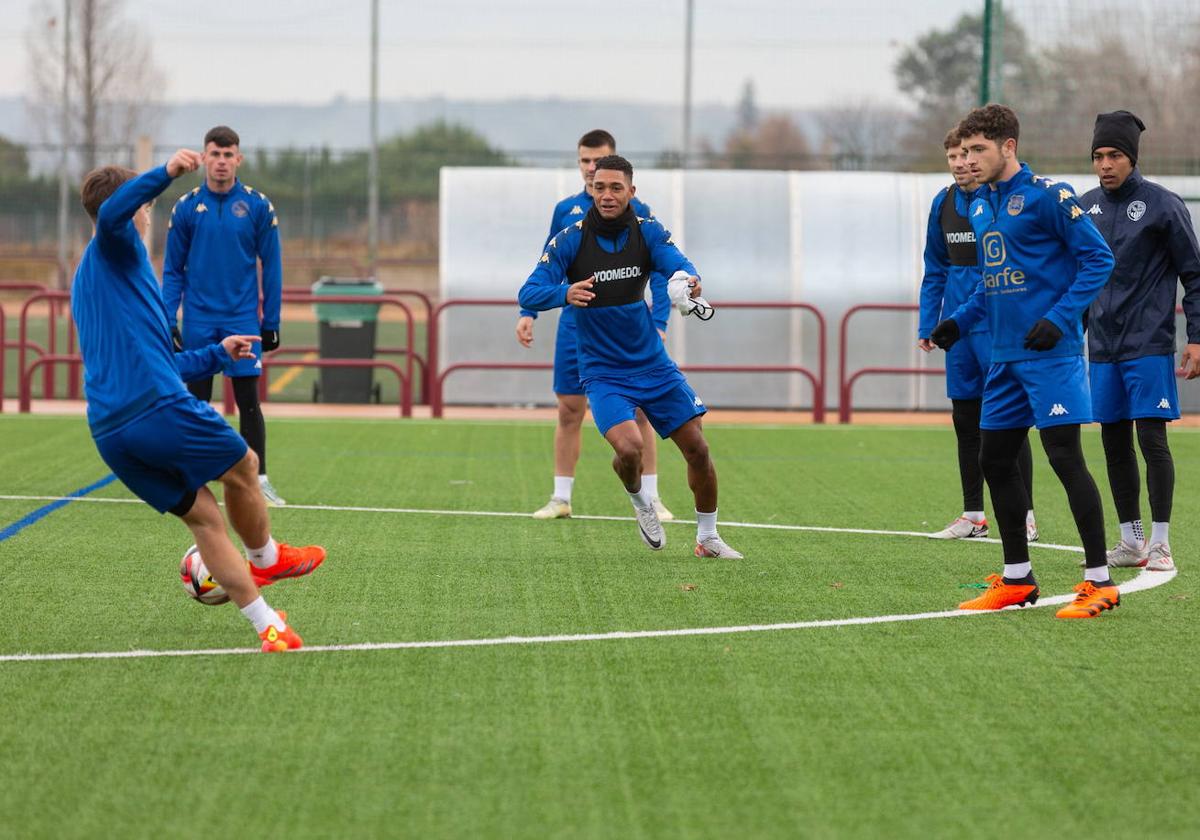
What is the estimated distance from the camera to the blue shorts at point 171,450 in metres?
5.54

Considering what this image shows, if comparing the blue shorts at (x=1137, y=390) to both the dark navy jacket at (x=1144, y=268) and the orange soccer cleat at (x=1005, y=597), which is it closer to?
the dark navy jacket at (x=1144, y=268)

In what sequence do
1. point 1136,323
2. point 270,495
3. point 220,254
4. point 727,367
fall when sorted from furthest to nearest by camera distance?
point 727,367
point 270,495
point 220,254
point 1136,323

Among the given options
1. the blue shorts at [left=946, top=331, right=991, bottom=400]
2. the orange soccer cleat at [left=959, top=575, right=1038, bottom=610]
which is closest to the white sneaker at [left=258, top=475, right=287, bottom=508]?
the blue shorts at [left=946, top=331, right=991, bottom=400]

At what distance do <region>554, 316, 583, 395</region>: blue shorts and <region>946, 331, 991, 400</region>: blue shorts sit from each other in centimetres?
211

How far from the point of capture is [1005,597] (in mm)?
6645

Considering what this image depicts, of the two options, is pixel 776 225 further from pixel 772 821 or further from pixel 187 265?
pixel 772 821

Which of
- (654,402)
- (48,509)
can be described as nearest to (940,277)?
(654,402)

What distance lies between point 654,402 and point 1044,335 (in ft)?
7.00

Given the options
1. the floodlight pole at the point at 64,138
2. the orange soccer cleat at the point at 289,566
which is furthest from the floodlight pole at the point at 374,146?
the orange soccer cleat at the point at 289,566

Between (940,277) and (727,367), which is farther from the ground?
(940,277)

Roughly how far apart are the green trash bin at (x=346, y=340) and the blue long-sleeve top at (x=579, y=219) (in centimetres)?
829

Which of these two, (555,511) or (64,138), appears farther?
(64,138)

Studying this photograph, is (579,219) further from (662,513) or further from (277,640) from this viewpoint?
(277,640)

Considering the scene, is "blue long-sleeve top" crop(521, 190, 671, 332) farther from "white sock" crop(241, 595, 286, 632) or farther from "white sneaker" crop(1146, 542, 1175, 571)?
"white sock" crop(241, 595, 286, 632)
